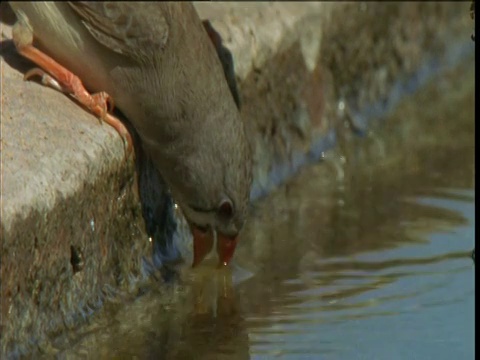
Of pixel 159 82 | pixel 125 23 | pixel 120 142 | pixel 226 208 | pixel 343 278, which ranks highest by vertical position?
pixel 125 23

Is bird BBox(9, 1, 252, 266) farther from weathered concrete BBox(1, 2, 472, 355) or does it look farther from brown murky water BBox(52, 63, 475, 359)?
brown murky water BBox(52, 63, 475, 359)

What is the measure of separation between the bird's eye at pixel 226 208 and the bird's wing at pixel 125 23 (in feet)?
2.23

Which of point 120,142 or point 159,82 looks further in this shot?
point 159,82

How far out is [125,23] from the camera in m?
5.20

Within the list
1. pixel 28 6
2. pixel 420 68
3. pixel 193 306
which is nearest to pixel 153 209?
pixel 193 306

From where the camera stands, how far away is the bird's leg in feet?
17.1

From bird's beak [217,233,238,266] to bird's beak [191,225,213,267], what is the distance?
0.12 feet

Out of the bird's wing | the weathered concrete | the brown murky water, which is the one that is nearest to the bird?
the bird's wing

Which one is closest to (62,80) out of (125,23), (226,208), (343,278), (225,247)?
(125,23)

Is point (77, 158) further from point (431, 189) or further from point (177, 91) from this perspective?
point (431, 189)

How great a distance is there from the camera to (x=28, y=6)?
5.22 meters

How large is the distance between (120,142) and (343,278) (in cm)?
111

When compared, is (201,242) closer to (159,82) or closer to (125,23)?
(159,82)

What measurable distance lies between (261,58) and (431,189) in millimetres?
1082
